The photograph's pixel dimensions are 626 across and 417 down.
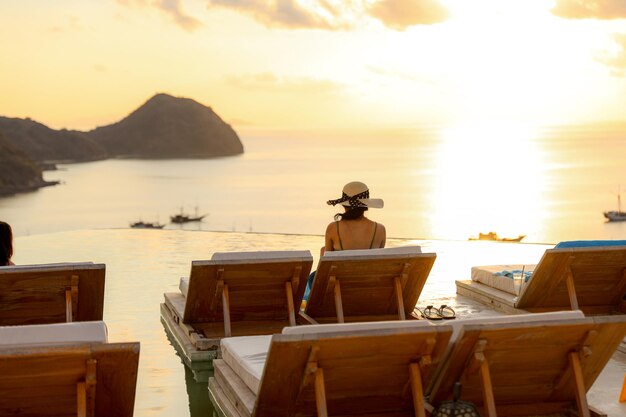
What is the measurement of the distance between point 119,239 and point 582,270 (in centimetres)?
720

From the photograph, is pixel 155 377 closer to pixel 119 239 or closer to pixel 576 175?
pixel 119 239

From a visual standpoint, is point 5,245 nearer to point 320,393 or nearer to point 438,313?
point 320,393

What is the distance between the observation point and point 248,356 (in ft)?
16.2

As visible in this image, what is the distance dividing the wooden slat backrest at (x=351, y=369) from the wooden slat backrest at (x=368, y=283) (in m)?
1.84

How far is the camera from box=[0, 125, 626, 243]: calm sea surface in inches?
3893

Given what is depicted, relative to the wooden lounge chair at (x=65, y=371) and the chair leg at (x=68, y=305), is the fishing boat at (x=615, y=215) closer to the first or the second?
the chair leg at (x=68, y=305)

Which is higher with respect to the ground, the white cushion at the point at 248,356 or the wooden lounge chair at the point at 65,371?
the wooden lounge chair at the point at 65,371

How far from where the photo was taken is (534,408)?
14.8 ft

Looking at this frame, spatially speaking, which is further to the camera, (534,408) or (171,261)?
(171,261)

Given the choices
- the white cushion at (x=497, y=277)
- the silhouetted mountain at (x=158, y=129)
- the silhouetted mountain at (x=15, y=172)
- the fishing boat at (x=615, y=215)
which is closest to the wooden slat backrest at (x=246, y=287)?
the white cushion at (x=497, y=277)

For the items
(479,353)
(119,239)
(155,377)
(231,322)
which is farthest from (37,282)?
(119,239)

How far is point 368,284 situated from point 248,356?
165 centimetres

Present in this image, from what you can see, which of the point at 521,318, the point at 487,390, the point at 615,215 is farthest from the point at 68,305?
the point at 615,215

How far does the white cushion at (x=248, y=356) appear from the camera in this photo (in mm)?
4656
